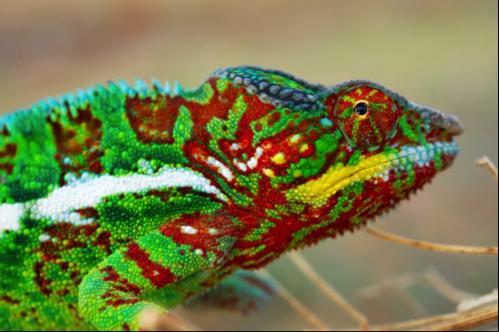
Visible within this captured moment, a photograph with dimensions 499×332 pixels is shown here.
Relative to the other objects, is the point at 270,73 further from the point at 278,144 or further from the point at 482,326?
the point at 482,326

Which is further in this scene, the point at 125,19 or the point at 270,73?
the point at 125,19

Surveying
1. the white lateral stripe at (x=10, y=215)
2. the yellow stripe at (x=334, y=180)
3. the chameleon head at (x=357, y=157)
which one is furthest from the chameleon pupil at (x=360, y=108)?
the white lateral stripe at (x=10, y=215)

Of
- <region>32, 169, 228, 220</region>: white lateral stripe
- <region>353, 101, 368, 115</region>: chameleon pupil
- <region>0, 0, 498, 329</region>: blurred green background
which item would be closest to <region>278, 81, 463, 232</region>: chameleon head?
<region>353, 101, 368, 115</region>: chameleon pupil

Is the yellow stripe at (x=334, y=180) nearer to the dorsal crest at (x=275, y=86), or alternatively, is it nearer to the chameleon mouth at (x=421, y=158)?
the chameleon mouth at (x=421, y=158)

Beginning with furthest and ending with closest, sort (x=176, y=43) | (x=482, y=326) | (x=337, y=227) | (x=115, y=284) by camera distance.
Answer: (x=176, y=43) < (x=482, y=326) < (x=337, y=227) < (x=115, y=284)

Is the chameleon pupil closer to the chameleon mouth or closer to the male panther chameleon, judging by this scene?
the male panther chameleon

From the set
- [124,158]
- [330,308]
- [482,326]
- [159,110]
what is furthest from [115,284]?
[330,308]

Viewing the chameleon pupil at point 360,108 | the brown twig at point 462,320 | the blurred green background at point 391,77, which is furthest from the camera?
the blurred green background at point 391,77

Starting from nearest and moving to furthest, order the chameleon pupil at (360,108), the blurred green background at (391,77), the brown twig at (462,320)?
the chameleon pupil at (360,108), the brown twig at (462,320), the blurred green background at (391,77)
